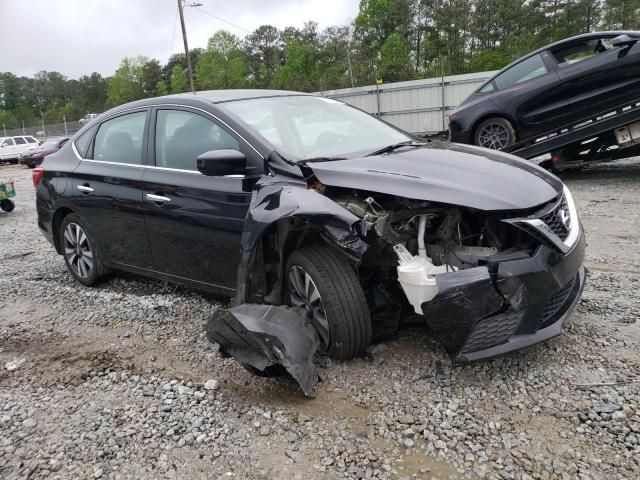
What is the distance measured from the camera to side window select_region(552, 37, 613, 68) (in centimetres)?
723

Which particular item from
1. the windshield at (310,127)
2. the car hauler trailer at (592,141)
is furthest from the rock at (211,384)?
the car hauler trailer at (592,141)

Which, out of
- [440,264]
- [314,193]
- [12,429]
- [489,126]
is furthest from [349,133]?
[489,126]

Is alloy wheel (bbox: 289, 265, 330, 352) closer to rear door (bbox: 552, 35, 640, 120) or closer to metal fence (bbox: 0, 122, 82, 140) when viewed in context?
rear door (bbox: 552, 35, 640, 120)

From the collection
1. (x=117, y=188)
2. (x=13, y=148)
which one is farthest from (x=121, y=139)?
(x=13, y=148)

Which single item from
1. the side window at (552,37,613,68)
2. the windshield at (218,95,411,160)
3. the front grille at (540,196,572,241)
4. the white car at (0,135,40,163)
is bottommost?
the front grille at (540,196,572,241)

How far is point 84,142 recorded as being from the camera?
4719 mm

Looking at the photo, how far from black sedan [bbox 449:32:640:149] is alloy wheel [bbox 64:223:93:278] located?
6.11m

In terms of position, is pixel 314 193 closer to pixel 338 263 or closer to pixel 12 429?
pixel 338 263

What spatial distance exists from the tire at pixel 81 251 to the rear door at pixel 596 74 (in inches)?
257

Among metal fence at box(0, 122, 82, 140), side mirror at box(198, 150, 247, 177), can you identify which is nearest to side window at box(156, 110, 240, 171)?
side mirror at box(198, 150, 247, 177)

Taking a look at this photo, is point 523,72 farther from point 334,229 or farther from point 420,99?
point 420,99

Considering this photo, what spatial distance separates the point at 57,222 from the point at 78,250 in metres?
0.38

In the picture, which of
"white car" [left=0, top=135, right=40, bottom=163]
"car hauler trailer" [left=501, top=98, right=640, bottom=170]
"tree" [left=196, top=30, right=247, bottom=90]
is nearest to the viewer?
"car hauler trailer" [left=501, top=98, right=640, bottom=170]

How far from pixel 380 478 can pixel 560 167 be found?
7011 mm
